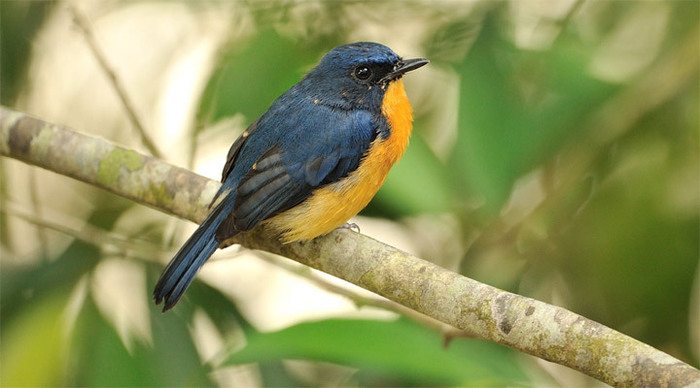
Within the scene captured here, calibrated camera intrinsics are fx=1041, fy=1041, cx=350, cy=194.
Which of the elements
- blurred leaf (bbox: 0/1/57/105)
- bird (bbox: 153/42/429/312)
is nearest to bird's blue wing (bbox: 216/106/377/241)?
bird (bbox: 153/42/429/312)

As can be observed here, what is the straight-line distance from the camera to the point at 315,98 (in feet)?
11.5

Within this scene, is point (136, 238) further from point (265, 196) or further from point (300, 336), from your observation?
point (300, 336)

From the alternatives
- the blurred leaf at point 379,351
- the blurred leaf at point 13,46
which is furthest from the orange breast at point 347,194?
the blurred leaf at point 13,46

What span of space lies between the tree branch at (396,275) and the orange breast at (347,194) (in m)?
0.05

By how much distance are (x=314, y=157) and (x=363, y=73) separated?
432 millimetres

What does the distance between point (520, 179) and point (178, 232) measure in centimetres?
134

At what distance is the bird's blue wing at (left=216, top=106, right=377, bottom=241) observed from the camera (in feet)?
10.4

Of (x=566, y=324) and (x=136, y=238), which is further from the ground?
(x=566, y=324)

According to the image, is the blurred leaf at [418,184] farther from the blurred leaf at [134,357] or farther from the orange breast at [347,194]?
the blurred leaf at [134,357]

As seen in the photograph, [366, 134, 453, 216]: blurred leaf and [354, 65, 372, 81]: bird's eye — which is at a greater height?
[354, 65, 372, 81]: bird's eye

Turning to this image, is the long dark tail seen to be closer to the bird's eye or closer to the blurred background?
the blurred background

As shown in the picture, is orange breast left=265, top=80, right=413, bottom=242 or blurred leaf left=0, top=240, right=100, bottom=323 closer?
orange breast left=265, top=80, right=413, bottom=242

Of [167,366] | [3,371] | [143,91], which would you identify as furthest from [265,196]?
[143,91]

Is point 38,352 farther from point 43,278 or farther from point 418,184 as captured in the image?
point 418,184
